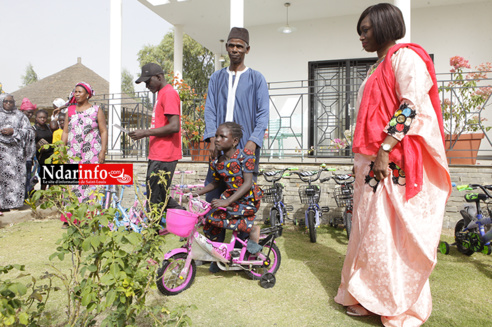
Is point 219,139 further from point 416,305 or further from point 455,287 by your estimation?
point 455,287

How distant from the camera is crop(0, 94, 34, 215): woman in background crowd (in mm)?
5195

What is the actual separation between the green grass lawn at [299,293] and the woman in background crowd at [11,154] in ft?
4.67

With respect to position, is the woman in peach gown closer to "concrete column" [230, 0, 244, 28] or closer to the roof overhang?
"concrete column" [230, 0, 244, 28]

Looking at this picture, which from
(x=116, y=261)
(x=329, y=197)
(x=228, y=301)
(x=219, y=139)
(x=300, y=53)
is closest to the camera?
(x=116, y=261)

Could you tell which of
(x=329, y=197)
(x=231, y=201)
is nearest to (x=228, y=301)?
(x=231, y=201)

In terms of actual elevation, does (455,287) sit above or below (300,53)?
below

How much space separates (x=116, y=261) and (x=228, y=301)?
1436mm

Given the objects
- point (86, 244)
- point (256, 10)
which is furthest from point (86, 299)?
point (256, 10)

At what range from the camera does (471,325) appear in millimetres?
2158

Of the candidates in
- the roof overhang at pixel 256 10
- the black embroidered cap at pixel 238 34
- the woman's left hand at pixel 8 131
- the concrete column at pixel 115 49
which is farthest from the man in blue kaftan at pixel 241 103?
the roof overhang at pixel 256 10

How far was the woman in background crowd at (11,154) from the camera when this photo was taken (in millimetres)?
5195

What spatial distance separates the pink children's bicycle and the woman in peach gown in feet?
2.75

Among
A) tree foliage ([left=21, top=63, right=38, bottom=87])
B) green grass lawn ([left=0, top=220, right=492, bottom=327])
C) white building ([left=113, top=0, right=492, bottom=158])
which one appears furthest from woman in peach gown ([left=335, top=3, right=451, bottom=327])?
tree foliage ([left=21, top=63, right=38, bottom=87])

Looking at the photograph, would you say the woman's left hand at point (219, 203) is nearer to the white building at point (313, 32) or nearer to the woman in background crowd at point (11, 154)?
the woman in background crowd at point (11, 154)
